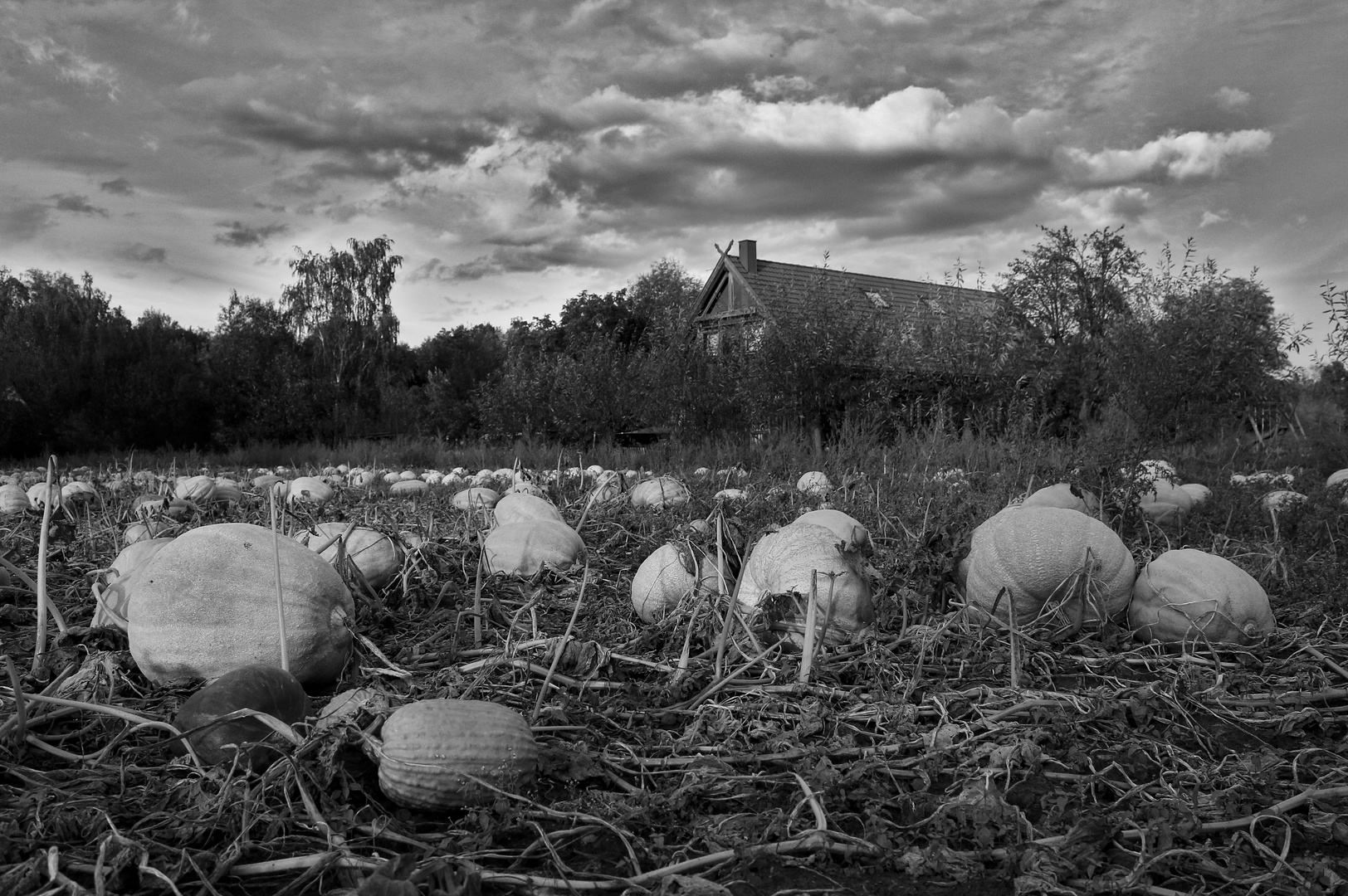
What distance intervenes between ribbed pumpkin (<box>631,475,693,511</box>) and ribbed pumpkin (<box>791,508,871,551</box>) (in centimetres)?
151

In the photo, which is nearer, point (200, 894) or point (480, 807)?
point (200, 894)

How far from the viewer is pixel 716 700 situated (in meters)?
2.59

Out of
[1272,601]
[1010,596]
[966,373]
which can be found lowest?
[1272,601]

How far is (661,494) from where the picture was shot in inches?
218

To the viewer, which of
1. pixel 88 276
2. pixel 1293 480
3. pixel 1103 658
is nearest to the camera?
pixel 1103 658

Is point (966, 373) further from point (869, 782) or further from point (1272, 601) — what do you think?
point (869, 782)

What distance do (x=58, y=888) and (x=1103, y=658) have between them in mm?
2856

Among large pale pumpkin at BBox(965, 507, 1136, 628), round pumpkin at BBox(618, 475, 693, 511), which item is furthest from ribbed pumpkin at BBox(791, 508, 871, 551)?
round pumpkin at BBox(618, 475, 693, 511)

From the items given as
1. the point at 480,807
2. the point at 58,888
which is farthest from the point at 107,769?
the point at 480,807

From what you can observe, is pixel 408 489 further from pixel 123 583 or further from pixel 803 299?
pixel 803 299

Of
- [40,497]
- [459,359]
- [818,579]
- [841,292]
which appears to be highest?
[459,359]

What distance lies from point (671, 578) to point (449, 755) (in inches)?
56.2

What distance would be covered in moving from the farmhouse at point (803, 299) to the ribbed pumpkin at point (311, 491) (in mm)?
8682

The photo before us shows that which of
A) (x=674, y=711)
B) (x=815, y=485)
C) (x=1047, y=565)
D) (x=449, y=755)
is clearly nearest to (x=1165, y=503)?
(x=815, y=485)
